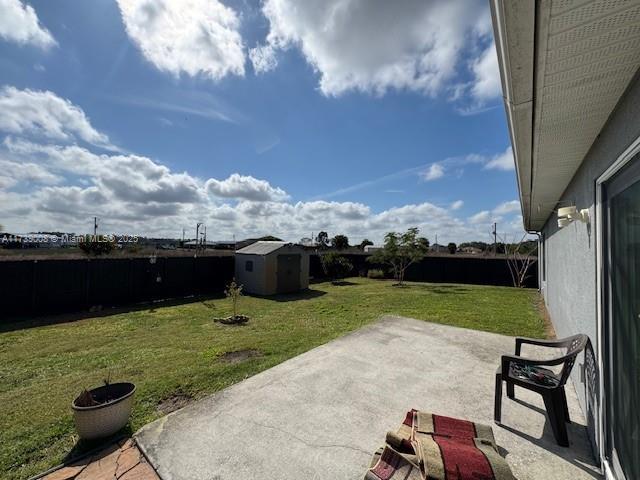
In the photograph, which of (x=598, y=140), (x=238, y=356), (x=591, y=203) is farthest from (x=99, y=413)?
(x=598, y=140)

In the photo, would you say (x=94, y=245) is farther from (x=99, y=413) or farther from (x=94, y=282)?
(x=99, y=413)

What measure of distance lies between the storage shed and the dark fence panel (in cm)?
421

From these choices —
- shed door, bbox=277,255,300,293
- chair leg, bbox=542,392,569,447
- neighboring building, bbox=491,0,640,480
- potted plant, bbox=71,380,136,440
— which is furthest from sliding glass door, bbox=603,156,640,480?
shed door, bbox=277,255,300,293

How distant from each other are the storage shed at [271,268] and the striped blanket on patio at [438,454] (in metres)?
9.97

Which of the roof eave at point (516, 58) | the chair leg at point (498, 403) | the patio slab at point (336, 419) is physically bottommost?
the patio slab at point (336, 419)

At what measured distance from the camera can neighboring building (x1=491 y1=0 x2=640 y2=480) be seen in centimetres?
121

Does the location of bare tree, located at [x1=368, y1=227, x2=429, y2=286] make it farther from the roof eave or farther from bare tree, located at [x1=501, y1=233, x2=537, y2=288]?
the roof eave

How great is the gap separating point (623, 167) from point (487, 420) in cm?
253

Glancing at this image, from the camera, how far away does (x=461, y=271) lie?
17.2 metres

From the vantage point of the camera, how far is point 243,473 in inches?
85.3

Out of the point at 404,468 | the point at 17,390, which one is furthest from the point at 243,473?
the point at 17,390

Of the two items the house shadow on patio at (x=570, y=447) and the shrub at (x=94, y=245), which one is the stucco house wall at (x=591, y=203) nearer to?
the house shadow on patio at (x=570, y=447)

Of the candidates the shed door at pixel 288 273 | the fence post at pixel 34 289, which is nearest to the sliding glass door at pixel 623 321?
the shed door at pixel 288 273

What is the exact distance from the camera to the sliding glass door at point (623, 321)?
5.46 ft
